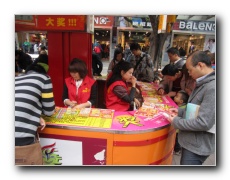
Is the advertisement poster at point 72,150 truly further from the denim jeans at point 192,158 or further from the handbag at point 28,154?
the denim jeans at point 192,158

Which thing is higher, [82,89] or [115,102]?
[82,89]

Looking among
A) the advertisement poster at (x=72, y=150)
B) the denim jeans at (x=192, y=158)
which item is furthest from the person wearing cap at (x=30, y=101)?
the denim jeans at (x=192, y=158)

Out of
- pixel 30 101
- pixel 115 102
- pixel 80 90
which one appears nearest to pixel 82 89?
pixel 80 90

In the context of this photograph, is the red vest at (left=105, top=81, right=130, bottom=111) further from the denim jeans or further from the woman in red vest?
the denim jeans

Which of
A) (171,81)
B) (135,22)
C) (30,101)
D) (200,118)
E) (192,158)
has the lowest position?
(192,158)

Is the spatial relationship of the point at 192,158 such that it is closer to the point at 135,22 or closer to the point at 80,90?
the point at 80,90

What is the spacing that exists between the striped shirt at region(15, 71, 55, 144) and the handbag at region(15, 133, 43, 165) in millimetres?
74

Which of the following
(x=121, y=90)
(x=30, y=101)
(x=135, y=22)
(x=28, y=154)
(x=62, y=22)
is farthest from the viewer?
(x=135, y=22)

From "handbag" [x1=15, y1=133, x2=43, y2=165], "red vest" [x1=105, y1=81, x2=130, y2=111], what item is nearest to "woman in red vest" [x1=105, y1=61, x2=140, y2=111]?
"red vest" [x1=105, y1=81, x2=130, y2=111]

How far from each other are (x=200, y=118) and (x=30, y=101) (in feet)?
4.41

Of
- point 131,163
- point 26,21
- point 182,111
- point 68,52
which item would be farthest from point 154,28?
point 131,163

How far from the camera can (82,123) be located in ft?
6.21

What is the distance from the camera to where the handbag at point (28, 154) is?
1627 millimetres

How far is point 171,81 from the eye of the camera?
9.84 ft
